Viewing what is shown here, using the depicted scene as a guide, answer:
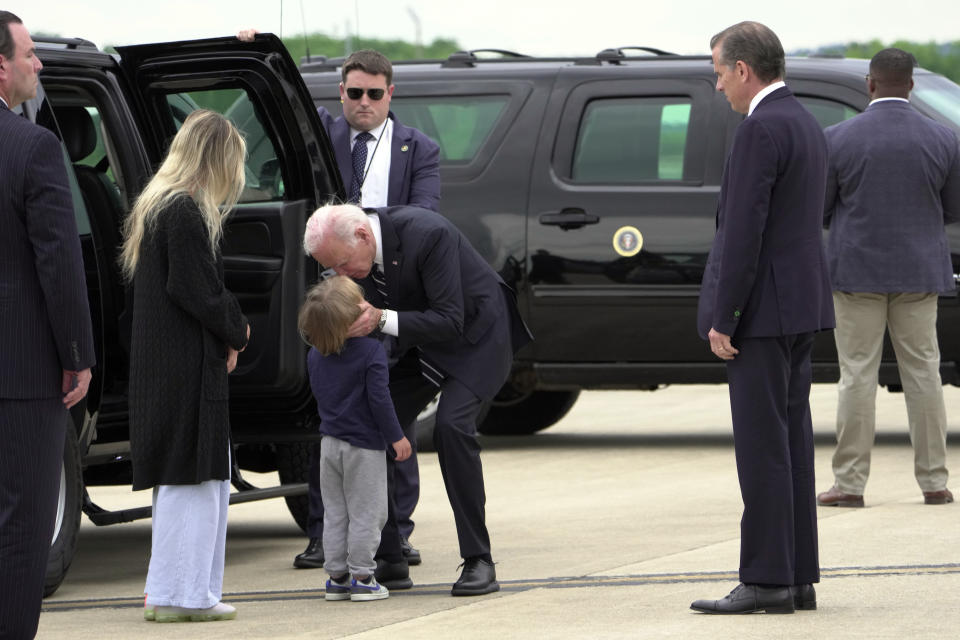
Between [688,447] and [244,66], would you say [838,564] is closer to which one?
[244,66]

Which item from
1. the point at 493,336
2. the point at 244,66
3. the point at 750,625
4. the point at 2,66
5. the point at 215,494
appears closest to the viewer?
the point at 2,66

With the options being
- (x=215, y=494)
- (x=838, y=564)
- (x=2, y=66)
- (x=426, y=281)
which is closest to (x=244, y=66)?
(x=426, y=281)

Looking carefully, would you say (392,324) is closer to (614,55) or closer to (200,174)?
(200,174)

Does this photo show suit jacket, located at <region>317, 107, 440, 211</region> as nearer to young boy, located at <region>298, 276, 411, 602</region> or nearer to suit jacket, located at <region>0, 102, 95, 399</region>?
young boy, located at <region>298, 276, 411, 602</region>

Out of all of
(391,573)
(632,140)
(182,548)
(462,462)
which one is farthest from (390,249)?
(632,140)

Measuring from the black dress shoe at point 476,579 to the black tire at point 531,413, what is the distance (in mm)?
5781

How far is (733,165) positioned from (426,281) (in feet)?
4.08

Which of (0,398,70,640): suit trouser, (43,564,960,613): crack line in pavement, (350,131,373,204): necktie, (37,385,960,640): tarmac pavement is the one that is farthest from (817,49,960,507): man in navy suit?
(0,398,70,640): suit trouser

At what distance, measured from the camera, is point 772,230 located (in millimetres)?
5969

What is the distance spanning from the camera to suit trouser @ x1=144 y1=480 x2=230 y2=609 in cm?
620

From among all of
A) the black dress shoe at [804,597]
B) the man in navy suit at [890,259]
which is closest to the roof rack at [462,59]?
the man in navy suit at [890,259]

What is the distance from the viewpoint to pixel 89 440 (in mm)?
7066

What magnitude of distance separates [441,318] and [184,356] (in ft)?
3.08

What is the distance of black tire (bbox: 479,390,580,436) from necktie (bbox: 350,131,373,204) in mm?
4653
